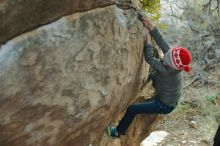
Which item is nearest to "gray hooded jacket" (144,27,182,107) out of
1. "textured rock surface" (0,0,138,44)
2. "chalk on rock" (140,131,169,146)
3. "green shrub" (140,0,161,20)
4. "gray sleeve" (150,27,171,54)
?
"gray sleeve" (150,27,171,54)

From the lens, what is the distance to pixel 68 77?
481cm

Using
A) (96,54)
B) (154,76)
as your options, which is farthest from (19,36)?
(154,76)

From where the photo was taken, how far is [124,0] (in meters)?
5.67

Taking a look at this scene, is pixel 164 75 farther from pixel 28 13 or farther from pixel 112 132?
pixel 28 13

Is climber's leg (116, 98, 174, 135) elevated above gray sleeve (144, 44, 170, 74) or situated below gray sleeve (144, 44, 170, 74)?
below

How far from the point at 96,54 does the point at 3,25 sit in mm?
1145

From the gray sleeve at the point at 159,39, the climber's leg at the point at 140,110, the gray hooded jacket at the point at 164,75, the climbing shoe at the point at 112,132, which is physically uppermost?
the gray sleeve at the point at 159,39

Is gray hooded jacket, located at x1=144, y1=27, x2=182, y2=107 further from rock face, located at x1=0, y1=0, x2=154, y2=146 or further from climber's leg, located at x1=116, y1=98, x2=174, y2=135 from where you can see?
rock face, located at x1=0, y1=0, x2=154, y2=146

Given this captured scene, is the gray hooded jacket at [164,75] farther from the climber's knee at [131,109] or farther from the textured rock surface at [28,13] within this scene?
the textured rock surface at [28,13]

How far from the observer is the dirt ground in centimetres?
1305

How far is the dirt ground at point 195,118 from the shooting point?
42.8ft

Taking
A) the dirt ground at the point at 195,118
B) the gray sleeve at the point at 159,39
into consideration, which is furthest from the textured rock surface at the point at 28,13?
the dirt ground at the point at 195,118

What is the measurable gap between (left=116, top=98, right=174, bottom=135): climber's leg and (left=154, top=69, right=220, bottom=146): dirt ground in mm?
6394

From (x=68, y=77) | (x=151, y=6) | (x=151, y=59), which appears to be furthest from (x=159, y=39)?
(x=68, y=77)
